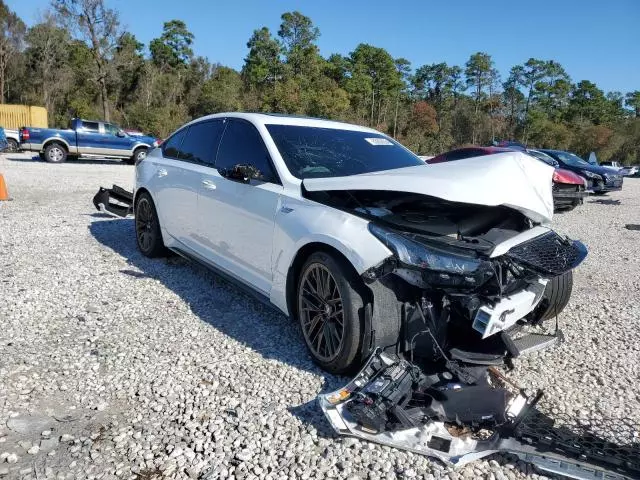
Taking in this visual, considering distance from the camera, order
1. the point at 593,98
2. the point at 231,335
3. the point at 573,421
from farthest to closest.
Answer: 1. the point at 593,98
2. the point at 231,335
3. the point at 573,421

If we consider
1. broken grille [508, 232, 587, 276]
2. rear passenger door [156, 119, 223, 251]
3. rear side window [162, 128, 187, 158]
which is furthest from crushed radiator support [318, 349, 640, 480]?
rear side window [162, 128, 187, 158]

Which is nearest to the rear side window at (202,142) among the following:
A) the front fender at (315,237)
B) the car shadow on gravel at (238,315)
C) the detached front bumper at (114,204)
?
the car shadow on gravel at (238,315)

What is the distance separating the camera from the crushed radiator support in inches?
94.0

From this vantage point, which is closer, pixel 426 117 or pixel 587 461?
pixel 587 461

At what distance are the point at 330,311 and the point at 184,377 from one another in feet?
3.40

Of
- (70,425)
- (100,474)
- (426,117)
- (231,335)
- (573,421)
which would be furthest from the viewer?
(426,117)

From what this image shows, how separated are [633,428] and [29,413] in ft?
11.1

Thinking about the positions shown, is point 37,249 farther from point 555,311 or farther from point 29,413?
point 555,311

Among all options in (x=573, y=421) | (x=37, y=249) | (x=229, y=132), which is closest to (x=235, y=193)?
(x=229, y=132)

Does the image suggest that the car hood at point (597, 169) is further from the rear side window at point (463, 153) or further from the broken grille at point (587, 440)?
the broken grille at point (587, 440)

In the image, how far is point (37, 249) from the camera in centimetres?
612

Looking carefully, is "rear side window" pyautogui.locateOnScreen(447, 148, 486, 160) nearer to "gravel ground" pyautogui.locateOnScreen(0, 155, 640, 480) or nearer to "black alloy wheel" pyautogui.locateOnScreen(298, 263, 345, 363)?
"gravel ground" pyautogui.locateOnScreen(0, 155, 640, 480)

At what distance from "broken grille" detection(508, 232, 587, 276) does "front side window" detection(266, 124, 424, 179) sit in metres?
1.38

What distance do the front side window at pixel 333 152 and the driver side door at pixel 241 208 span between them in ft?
0.60
